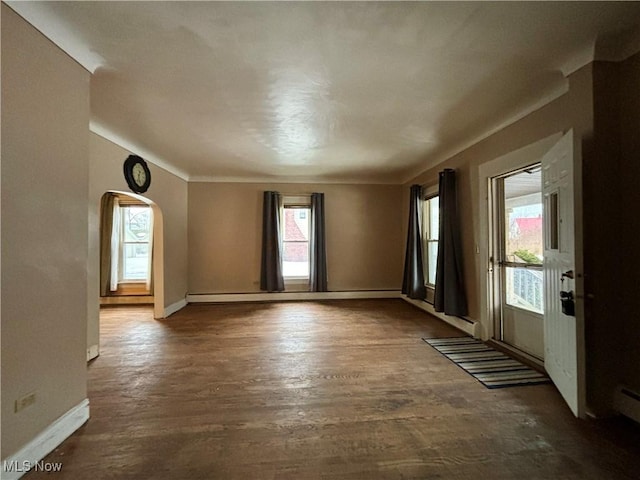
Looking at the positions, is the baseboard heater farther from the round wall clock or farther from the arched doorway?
the arched doorway

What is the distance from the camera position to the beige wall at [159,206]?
3.26 m

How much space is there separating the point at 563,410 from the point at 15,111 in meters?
3.64

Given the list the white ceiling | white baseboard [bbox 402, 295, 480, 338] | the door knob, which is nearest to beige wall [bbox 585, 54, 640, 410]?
the door knob

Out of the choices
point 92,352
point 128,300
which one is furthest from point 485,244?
point 128,300

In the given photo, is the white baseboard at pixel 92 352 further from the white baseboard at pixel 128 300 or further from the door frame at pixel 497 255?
the door frame at pixel 497 255

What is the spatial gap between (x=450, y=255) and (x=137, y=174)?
4178mm

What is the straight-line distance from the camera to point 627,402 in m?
1.96

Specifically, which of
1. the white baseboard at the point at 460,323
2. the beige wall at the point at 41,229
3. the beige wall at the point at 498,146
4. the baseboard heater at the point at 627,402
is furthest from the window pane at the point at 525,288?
the beige wall at the point at 41,229

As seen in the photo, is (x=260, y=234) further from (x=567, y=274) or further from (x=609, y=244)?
(x=609, y=244)

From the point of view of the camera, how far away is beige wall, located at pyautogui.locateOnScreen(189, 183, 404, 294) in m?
6.09

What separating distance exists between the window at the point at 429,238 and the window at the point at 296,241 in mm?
2242

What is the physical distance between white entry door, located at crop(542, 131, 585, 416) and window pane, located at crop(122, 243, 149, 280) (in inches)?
259

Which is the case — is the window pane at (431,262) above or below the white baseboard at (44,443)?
above

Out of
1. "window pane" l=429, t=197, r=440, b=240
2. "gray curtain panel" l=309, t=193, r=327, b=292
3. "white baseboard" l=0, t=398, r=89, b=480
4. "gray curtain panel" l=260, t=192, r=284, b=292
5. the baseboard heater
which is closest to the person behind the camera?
"white baseboard" l=0, t=398, r=89, b=480
